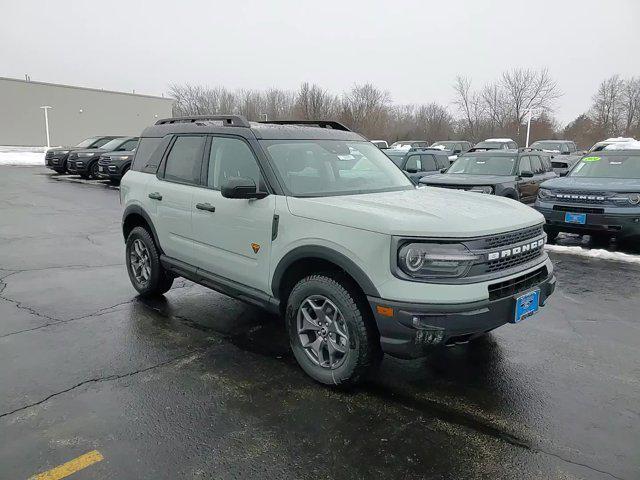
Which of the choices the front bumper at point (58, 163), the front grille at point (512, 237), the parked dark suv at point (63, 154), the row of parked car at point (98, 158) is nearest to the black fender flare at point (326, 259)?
the front grille at point (512, 237)

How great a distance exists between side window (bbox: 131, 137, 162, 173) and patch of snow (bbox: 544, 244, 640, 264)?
5.94 metres

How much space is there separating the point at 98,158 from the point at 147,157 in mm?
16438

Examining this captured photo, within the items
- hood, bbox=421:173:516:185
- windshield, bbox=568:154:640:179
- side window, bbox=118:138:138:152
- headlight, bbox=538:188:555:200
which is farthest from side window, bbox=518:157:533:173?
side window, bbox=118:138:138:152

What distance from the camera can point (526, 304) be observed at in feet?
11.1

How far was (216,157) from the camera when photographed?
4500 mm

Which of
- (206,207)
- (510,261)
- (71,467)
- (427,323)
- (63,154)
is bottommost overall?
(71,467)

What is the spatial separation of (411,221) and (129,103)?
6028cm

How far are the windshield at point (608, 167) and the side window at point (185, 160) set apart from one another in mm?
7697

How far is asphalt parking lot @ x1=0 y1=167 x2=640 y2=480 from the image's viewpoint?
2.74 meters

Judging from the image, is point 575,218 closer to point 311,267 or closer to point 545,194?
point 545,194

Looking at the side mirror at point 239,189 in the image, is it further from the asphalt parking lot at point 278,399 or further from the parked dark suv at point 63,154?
the parked dark suv at point 63,154

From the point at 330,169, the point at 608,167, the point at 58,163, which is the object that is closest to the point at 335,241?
the point at 330,169

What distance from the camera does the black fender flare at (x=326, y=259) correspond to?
3.19m

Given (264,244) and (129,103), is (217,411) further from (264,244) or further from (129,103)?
(129,103)
